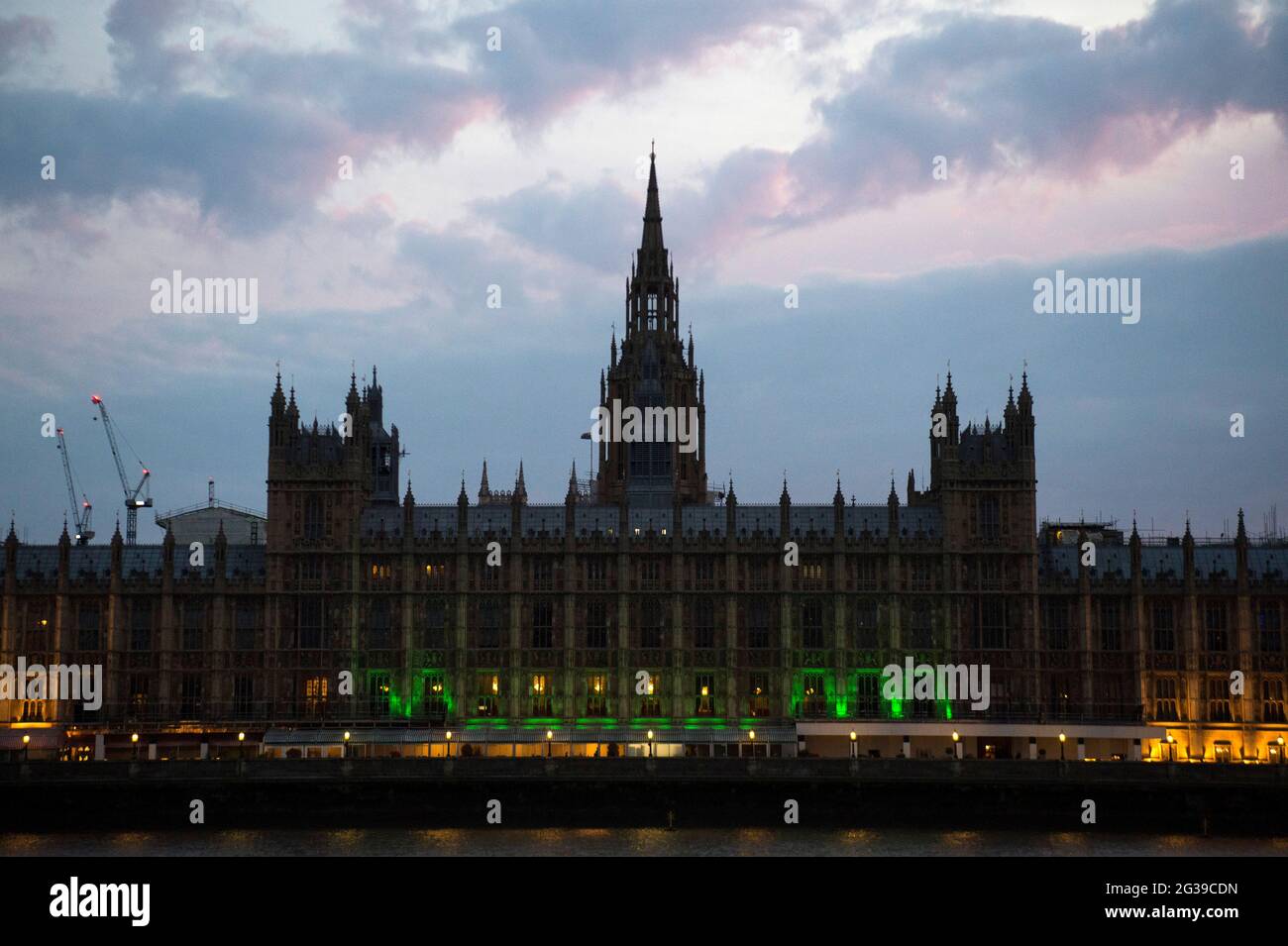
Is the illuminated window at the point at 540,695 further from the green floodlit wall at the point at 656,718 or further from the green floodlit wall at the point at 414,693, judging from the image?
the green floodlit wall at the point at 414,693

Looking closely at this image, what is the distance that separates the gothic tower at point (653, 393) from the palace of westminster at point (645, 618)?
78.7 ft

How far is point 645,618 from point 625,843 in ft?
118

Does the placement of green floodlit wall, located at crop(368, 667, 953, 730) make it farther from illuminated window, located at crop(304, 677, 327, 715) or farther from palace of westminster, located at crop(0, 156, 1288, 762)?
illuminated window, located at crop(304, 677, 327, 715)

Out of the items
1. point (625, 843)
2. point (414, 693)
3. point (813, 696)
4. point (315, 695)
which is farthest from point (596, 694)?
point (625, 843)

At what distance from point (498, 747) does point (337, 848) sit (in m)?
29.7

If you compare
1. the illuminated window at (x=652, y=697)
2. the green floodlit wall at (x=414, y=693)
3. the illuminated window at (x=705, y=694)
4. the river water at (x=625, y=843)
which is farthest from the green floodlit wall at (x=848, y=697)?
the green floodlit wall at (x=414, y=693)

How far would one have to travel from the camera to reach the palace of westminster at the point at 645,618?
12319 cm

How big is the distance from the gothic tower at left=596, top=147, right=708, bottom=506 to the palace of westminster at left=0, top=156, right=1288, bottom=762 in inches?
945

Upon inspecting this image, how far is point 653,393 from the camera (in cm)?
15775

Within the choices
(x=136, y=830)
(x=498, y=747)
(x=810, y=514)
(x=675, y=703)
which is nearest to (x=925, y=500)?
(x=810, y=514)

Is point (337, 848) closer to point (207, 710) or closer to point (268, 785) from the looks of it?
point (268, 785)

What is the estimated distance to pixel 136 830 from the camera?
9775 centimetres

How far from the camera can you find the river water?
286ft
